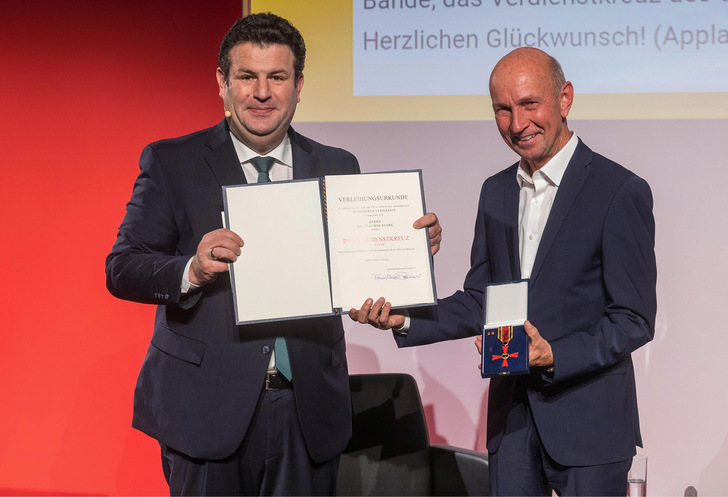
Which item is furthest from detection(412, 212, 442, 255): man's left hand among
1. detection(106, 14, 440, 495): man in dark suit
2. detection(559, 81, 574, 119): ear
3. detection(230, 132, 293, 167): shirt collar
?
detection(559, 81, 574, 119): ear

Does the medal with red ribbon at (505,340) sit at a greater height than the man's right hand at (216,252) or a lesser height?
lesser

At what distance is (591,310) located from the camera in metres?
1.98

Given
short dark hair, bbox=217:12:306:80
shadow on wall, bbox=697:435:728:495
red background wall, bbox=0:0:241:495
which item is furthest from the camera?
red background wall, bbox=0:0:241:495

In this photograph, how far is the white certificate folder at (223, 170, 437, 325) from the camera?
1.82 m

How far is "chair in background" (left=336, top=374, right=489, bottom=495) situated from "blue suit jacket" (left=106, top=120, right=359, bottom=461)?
78 centimetres

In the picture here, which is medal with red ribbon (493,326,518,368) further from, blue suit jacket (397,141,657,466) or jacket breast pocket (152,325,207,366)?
jacket breast pocket (152,325,207,366)

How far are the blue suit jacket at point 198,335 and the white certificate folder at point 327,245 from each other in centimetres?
9

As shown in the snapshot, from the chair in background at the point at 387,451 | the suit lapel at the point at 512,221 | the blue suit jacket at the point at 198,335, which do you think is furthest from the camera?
the chair in background at the point at 387,451

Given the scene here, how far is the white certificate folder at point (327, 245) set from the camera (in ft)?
5.96

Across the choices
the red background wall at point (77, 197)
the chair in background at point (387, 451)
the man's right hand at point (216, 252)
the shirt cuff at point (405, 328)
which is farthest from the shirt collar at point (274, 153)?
the red background wall at point (77, 197)

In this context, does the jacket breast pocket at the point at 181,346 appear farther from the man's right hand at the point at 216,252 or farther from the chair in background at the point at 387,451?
the chair in background at the point at 387,451

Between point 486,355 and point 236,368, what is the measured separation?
657 mm

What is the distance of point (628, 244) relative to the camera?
1.92 m

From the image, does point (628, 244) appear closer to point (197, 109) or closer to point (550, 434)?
point (550, 434)
